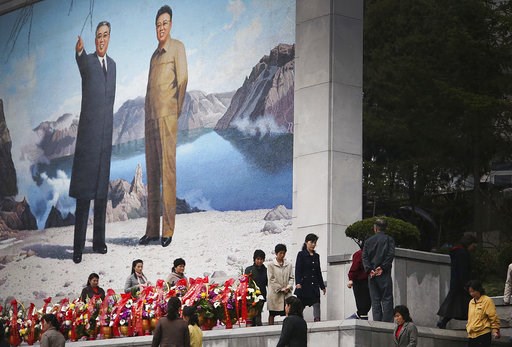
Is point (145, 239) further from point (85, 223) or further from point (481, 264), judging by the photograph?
point (481, 264)

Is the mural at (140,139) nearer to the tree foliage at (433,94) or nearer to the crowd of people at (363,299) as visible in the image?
the crowd of people at (363,299)

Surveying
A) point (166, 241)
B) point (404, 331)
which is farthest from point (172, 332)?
point (166, 241)

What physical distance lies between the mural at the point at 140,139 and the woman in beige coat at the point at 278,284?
10.8 feet

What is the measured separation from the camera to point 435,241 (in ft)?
78.2

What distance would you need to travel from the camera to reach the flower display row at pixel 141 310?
15.0 meters

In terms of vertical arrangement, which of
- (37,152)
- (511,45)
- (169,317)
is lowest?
(169,317)

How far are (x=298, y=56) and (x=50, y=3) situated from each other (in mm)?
8097

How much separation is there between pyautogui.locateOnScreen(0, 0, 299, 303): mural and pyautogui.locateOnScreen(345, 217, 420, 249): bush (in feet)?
9.14

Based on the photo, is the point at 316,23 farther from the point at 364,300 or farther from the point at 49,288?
the point at 49,288

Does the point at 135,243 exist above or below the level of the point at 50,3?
below

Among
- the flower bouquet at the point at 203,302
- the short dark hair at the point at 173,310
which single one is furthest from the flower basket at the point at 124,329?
the short dark hair at the point at 173,310

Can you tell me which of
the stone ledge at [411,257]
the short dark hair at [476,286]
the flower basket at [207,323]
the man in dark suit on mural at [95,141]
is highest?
the man in dark suit on mural at [95,141]

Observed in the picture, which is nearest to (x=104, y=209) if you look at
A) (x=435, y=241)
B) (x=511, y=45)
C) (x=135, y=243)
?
(x=135, y=243)

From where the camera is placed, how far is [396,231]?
14812mm
